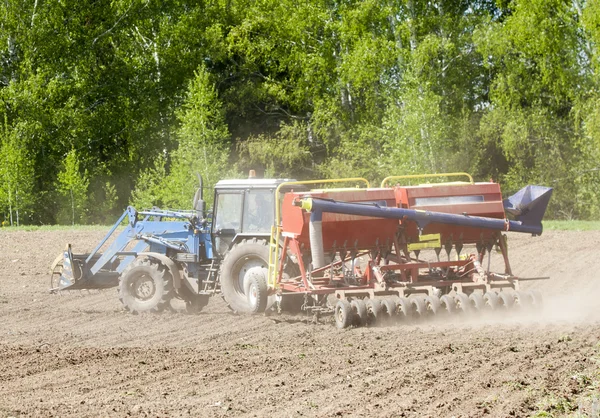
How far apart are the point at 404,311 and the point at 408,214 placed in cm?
160

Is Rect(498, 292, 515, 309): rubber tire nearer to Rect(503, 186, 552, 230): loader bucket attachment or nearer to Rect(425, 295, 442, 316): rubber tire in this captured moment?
Rect(425, 295, 442, 316): rubber tire

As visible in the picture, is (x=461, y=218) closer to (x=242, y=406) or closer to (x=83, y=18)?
(x=242, y=406)

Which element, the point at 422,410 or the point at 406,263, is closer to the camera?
the point at 422,410

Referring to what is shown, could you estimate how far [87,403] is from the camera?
27.5ft

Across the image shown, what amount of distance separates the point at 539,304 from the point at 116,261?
7.17 metres

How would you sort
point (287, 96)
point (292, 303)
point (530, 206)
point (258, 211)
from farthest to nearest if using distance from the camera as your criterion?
1. point (287, 96)
2. point (258, 211)
3. point (292, 303)
4. point (530, 206)

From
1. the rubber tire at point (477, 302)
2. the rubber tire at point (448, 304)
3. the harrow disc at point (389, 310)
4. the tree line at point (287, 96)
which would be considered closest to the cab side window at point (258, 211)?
the harrow disc at point (389, 310)

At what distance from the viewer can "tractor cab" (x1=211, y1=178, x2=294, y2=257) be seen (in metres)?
14.9

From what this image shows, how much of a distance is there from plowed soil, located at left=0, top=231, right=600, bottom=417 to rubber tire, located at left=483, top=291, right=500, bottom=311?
18 centimetres

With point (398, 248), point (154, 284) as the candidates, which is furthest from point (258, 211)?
point (398, 248)

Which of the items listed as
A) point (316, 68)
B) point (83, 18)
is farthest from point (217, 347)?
point (83, 18)

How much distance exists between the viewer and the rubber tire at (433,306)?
504 inches

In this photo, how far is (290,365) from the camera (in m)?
9.96

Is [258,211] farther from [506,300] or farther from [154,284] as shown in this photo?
[506,300]
